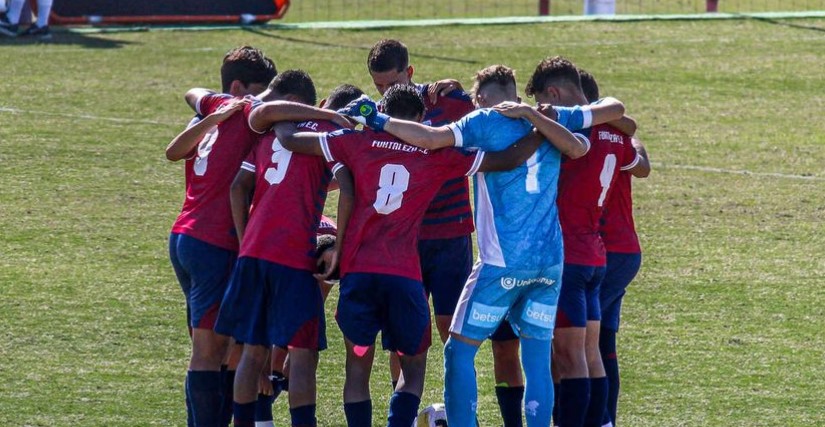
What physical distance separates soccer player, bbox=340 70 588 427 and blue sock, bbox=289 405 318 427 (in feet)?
2.08

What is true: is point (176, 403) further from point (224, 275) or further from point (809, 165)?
point (809, 165)

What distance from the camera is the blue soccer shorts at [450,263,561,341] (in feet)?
20.6

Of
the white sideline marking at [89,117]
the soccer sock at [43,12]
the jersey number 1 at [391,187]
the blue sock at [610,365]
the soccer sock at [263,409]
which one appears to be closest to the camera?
the jersey number 1 at [391,187]

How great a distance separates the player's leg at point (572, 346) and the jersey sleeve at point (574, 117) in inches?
27.2

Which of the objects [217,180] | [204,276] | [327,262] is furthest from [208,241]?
[327,262]

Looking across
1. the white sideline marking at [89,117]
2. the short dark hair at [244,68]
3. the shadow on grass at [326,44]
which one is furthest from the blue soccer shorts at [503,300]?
the shadow on grass at [326,44]

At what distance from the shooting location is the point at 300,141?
20.7 ft

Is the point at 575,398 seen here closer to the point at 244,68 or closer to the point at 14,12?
the point at 244,68

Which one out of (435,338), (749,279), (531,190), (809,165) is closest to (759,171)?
(809,165)

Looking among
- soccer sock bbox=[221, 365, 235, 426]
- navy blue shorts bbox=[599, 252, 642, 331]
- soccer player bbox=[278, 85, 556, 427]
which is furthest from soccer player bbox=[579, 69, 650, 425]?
soccer sock bbox=[221, 365, 235, 426]

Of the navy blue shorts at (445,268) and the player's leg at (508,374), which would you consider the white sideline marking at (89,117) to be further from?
the player's leg at (508,374)

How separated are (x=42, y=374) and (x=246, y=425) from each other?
1.96m

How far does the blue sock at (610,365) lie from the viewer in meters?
7.04

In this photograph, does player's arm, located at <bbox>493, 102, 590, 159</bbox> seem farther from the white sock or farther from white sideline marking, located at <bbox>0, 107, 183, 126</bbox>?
the white sock
